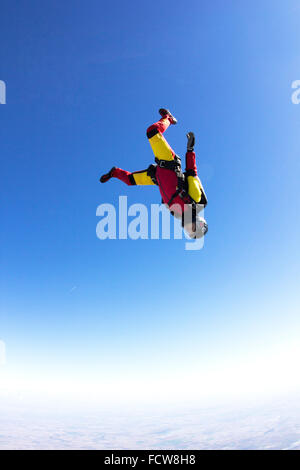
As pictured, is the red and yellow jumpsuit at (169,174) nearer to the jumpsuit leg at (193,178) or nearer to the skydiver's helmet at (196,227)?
the jumpsuit leg at (193,178)

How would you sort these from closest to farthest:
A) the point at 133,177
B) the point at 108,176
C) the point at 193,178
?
the point at 193,178 → the point at 133,177 → the point at 108,176

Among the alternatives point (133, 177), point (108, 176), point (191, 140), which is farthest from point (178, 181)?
point (108, 176)

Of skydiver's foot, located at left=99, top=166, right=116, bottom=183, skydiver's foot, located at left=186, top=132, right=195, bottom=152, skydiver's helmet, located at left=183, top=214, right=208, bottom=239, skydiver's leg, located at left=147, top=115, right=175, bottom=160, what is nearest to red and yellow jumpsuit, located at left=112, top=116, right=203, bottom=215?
skydiver's leg, located at left=147, top=115, right=175, bottom=160

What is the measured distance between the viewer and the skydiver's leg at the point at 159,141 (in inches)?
133

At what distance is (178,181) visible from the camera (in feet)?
11.6

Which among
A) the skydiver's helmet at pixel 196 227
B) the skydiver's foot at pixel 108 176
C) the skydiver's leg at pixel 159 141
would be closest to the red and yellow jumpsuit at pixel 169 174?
the skydiver's leg at pixel 159 141

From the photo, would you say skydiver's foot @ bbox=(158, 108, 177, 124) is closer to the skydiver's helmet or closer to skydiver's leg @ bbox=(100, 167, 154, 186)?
skydiver's leg @ bbox=(100, 167, 154, 186)

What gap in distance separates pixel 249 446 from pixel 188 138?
168 meters

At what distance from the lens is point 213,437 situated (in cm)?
15625

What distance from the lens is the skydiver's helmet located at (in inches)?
143

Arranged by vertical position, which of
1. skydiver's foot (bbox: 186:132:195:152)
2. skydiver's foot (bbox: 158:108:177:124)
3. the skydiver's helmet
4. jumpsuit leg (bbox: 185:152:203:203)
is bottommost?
the skydiver's helmet

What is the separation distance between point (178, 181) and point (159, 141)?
63cm

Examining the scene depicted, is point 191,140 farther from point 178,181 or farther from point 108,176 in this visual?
point 108,176
